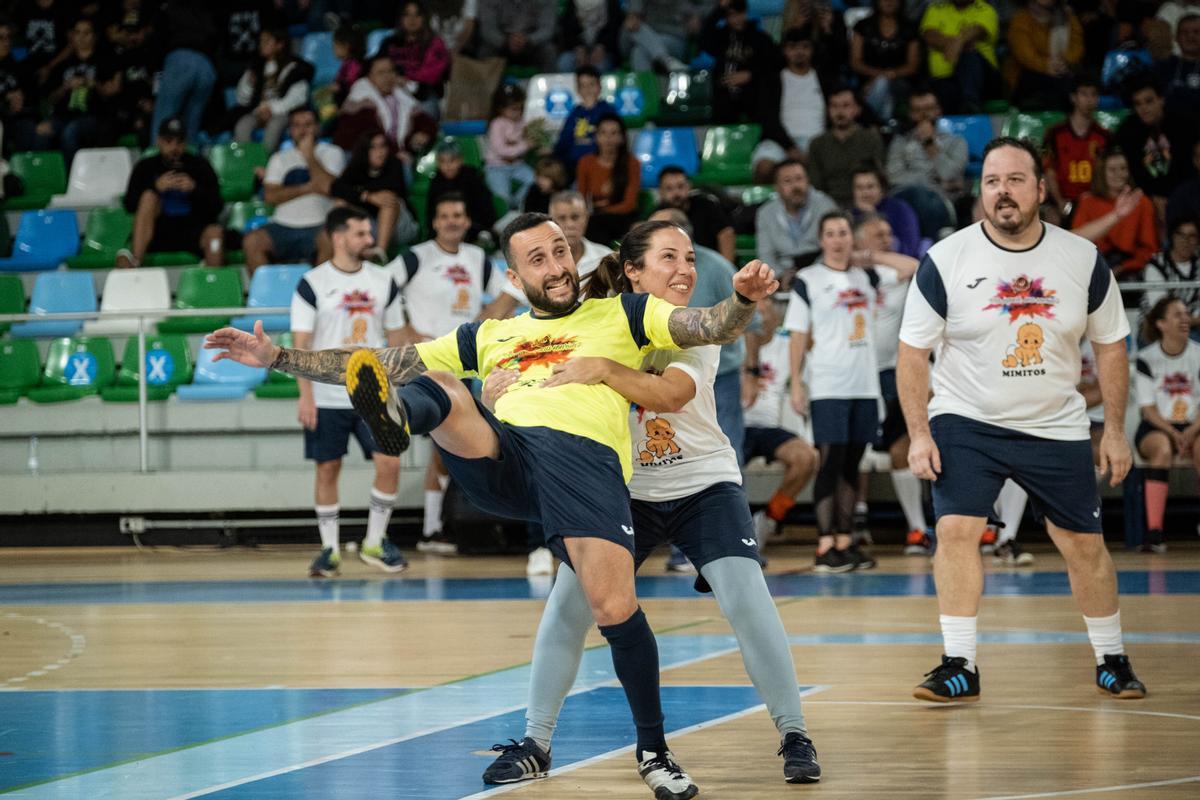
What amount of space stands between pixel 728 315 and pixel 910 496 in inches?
306

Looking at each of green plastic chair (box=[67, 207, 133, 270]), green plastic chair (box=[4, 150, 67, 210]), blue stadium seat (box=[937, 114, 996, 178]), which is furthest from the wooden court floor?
green plastic chair (box=[4, 150, 67, 210])

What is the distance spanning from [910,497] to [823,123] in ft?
15.1

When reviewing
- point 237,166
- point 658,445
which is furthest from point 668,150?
point 658,445

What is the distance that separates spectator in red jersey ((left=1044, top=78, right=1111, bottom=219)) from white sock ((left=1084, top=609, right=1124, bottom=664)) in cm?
793

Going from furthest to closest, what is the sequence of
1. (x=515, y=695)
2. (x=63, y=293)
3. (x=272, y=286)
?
(x=63, y=293), (x=272, y=286), (x=515, y=695)

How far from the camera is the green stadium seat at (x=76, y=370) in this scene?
13531 mm

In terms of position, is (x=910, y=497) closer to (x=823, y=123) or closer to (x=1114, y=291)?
(x=823, y=123)

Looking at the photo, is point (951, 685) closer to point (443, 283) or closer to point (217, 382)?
point (443, 283)

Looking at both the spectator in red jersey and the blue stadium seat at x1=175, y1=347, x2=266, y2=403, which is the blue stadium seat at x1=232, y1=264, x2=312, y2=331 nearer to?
the blue stadium seat at x1=175, y1=347, x2=266, y2=403

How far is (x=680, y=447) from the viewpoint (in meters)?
4.91

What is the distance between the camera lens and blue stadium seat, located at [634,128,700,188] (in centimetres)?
1537

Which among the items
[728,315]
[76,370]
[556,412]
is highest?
[728,315]

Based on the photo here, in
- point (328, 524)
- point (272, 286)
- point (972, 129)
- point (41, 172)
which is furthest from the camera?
point (41, 172)

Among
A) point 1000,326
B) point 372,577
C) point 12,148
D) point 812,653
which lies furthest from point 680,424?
point 12,148
